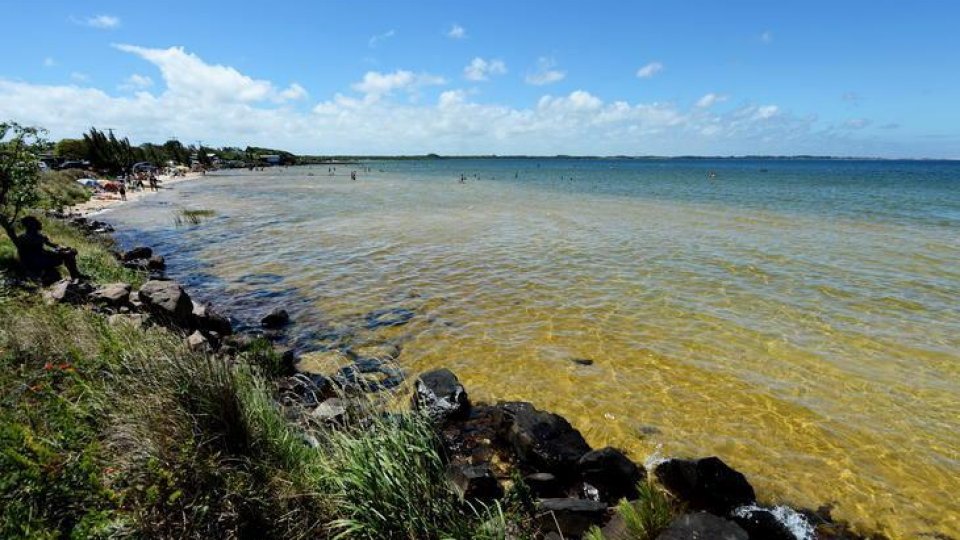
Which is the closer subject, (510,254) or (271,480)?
(271,480)

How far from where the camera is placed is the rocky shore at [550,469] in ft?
19.7

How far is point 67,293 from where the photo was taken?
12.8 m

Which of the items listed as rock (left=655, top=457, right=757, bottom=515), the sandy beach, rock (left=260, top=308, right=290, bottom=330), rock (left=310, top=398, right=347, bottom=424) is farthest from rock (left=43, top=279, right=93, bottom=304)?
the sandy beach

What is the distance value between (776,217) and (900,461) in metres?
35.5

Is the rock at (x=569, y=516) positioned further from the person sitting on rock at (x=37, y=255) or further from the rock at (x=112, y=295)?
the person sitting on rock at (x=37, y=255)

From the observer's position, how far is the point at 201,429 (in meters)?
5.20

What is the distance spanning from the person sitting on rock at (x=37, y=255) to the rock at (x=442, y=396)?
14613 mm

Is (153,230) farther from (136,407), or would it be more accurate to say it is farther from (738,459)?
(738,459)

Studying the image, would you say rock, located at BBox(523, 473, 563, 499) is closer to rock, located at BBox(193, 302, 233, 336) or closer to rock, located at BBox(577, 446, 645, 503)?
rock, located at BBox(577, 446, 645, 503)

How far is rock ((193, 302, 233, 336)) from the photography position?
13.3m

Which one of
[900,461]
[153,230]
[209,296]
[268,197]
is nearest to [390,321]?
[209,296]

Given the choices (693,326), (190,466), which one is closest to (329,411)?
(190,466)

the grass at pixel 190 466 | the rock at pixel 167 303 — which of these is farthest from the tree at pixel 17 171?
the grass at pixel 190 466

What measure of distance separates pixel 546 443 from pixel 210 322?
10823 millimetres
